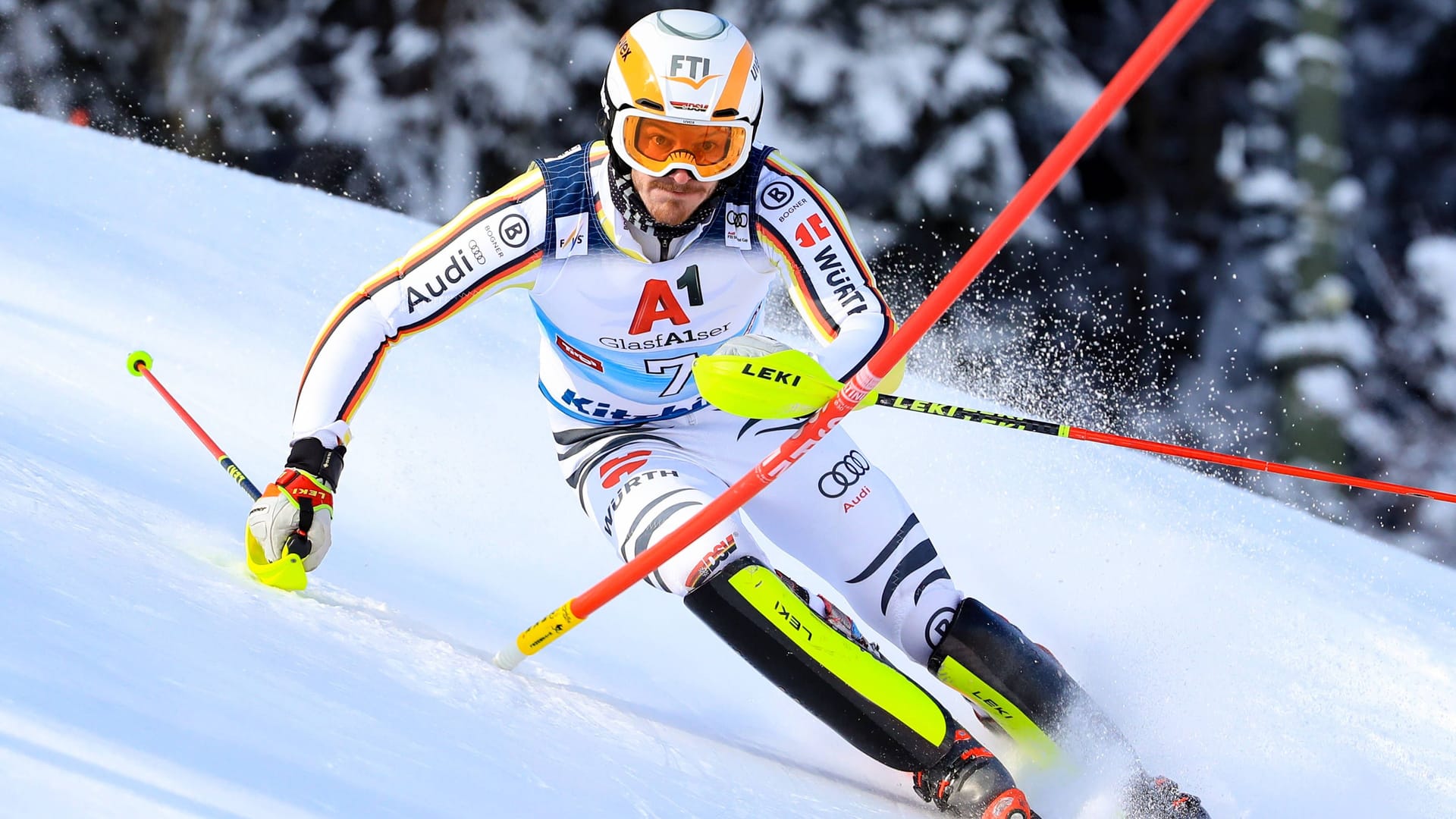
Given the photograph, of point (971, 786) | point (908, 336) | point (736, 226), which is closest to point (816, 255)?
point (736, 226)

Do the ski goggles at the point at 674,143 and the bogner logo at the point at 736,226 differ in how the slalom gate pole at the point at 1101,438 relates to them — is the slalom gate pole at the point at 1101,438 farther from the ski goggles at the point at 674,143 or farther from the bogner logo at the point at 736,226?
the ski goggles at the point at 674,143

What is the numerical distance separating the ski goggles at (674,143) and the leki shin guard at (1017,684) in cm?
99

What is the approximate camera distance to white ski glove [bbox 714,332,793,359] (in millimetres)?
2328

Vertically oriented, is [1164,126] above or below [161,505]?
above

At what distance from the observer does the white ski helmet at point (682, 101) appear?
2527mm

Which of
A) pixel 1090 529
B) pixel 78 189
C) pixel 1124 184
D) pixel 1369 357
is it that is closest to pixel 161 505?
pixel 1090 529

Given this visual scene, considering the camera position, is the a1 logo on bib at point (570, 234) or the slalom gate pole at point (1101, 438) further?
the slalom gate pole at point (1101, 438)

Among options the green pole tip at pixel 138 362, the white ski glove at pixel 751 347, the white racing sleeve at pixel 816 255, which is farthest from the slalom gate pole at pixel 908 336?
the green pole tip at pixel 138 362

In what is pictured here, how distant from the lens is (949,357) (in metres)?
7.98

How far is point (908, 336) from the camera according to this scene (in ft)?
6.97

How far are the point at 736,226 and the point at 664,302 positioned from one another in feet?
0.68

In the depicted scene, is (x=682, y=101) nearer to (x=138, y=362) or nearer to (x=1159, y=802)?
(x=138, y=362)

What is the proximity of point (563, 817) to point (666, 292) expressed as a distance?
3.93ft

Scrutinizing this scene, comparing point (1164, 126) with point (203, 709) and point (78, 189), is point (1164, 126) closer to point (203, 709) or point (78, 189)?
point (78, 189)
